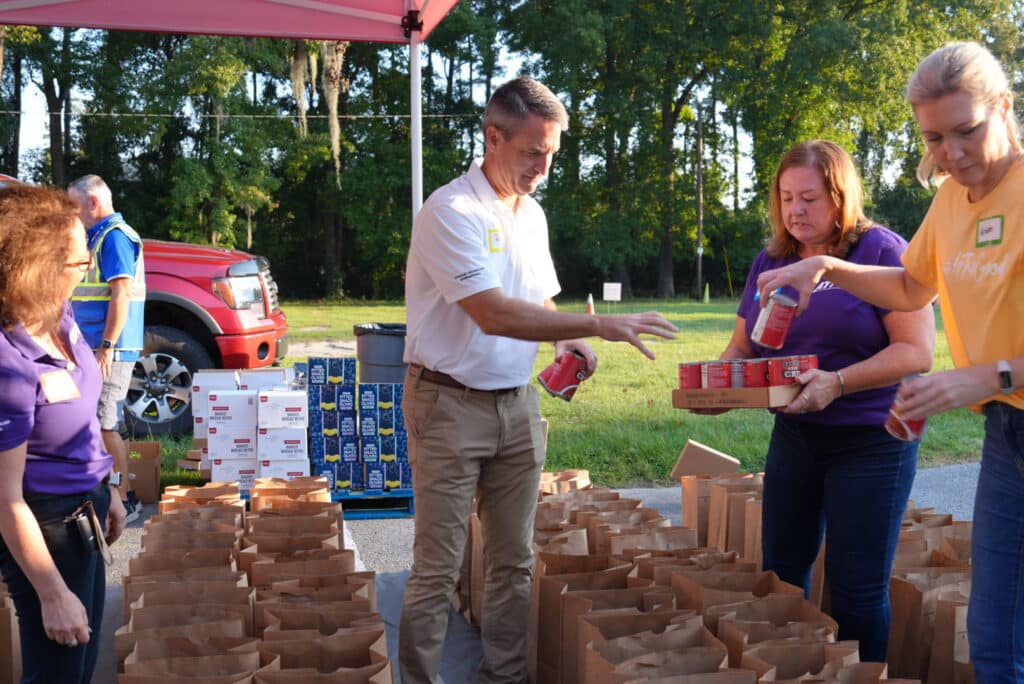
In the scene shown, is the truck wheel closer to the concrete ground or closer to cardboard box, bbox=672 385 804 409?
the concrete ground

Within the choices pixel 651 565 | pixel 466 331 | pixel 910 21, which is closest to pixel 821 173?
pixel 466 331

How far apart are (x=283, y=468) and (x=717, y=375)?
385 centimetres

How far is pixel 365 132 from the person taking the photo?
1266 inches

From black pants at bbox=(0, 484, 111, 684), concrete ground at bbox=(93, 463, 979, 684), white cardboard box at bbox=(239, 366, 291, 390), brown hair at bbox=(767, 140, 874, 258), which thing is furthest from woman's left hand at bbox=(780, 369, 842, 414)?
white cardboard box at bbox=(239, 366, 291, 390)

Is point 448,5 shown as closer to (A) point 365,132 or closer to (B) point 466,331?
(B) point 466,331

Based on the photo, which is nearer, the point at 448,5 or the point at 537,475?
the point at 537,475

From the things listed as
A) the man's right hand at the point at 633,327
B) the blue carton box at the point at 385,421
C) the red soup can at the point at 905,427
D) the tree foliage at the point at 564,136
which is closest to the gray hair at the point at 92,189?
the blue carton box at the point at 385,421

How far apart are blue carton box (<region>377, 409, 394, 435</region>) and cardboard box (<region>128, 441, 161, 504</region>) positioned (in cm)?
142

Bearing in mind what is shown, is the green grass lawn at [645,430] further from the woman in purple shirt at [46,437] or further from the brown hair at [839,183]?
the woman in purple shirt at [46,437]

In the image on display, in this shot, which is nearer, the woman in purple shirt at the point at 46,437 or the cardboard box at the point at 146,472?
Answer: the woman in purple shirt at the point at 46,437

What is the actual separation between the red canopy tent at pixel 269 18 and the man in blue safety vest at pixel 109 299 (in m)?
0.93

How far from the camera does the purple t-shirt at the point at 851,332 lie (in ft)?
9.19

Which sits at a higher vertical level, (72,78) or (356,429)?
(72,78)

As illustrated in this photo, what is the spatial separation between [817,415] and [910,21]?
113 ft
